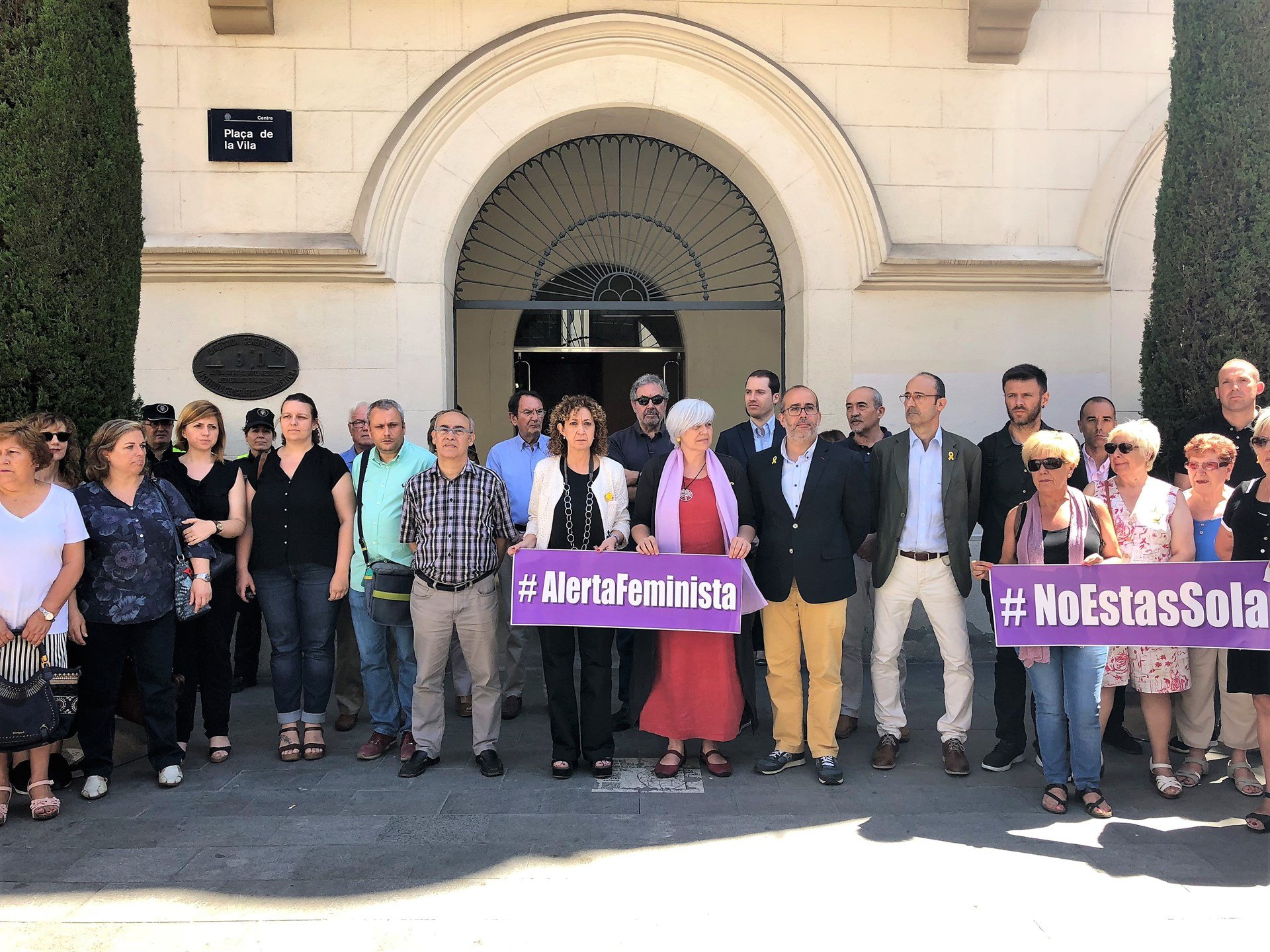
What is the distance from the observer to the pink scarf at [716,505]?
16.6 feet

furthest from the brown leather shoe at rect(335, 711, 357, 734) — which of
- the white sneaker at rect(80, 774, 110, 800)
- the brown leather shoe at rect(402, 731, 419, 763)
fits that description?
the white sneaker at rect(80, 774, 110, 800)

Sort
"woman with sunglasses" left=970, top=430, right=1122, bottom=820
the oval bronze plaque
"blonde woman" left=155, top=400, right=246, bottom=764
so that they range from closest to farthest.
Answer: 1. "woman with sunglasses" left=970, top=430, right=1122, bottom=820
2. "blonde woman" left=155, top=400, right=246, bottom=764
3. the oval bronze plaque

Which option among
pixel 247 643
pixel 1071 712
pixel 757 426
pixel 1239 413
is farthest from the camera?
pixel 247 643

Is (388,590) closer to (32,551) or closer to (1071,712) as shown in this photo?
(32,551)

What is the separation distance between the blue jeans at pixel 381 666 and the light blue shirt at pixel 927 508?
2885 millimetres

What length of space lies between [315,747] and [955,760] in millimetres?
3523

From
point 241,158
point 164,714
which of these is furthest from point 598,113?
point 164,714

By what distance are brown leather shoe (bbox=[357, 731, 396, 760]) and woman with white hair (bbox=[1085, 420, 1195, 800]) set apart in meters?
3.94

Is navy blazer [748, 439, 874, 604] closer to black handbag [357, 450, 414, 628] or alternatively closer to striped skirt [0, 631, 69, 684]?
black handbag [357, 450, 414, 628]

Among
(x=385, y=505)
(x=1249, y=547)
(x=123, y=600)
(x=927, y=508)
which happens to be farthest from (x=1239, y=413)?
(x=123, y=600)

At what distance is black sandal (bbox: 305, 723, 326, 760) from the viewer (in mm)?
5301

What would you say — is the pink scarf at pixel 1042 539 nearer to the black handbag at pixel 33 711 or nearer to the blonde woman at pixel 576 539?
the blonde woman at pixel 576 539

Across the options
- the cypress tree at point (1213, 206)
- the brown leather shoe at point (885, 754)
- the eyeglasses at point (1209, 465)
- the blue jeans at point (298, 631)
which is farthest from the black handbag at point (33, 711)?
the cypress tree at point (1213, 206)

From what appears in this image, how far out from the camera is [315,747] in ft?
17.4
